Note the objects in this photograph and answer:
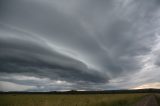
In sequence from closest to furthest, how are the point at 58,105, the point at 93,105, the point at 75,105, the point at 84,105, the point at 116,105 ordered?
the point at 58,105, the point at 75,105, the point at 84,105, the point at 93,105, the point at 116,105

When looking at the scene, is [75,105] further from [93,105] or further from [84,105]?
[93,105]

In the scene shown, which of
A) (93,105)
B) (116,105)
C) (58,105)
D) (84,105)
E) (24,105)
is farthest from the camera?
(116,105)

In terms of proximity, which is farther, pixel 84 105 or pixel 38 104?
pixel 84 105

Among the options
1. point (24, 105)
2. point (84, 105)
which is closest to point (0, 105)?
point (24, 105)

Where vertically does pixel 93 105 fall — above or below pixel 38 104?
above

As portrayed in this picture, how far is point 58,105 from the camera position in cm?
1838

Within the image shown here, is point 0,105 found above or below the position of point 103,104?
below

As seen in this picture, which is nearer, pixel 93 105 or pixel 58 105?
pixel 58 105

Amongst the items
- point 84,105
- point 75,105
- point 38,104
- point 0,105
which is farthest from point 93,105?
point 0,105

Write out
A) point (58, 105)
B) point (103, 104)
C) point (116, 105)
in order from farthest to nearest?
point (116, 105) → point (103, 104) → point (58, 105)

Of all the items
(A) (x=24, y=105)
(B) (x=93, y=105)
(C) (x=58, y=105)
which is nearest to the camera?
(A) (x=24, y=105)

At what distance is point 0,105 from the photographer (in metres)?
17.1

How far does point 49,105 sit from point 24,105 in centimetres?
179

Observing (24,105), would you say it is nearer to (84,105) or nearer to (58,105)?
(58,105)
